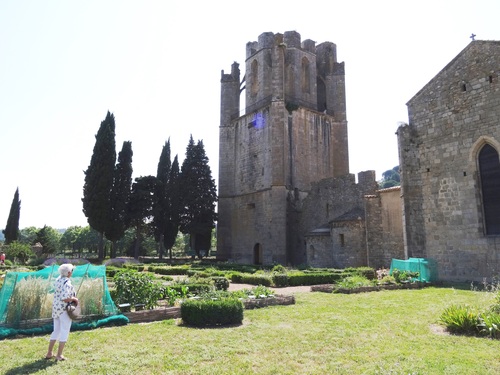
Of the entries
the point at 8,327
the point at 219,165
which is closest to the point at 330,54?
the point at 219,165

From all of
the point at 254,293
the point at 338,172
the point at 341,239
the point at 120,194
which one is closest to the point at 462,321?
the point at 254,293

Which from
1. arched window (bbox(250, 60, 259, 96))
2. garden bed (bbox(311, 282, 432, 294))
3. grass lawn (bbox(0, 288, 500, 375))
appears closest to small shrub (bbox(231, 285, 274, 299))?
grass lawn (bbox(0, 288, 500, 375))

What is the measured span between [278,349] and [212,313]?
2.35 meters

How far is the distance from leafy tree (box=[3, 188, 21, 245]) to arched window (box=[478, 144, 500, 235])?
165ft

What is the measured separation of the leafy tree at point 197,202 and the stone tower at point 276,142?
3053mm

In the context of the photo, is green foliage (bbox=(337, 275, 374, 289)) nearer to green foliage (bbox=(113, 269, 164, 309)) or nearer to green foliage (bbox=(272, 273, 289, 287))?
green foliage (bbox=(272, 273, 289, 287))

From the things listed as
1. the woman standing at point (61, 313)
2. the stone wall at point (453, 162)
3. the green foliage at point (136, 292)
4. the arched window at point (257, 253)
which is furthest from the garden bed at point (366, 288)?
the arched window at point (257, 253)

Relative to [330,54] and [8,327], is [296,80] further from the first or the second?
[8,327]

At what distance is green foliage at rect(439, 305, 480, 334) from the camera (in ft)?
21.7

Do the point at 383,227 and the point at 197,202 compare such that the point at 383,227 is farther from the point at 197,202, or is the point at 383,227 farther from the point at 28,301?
the point at 197,202

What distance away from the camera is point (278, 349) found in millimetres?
5875

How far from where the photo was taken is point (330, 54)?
3747 cm

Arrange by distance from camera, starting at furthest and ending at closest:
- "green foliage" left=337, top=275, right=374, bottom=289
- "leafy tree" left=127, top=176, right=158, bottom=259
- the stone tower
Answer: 1. "leafy tree" left=127, top=176, right=158, bottom=259
2. the stone tower
3. "green foliage" left=337, top=275, right=374, bottom=289

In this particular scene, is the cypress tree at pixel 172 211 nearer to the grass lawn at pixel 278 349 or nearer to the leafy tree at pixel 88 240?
the grass lawn at pixel 278 349
